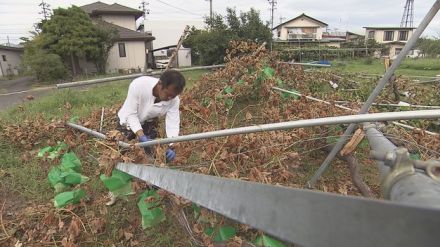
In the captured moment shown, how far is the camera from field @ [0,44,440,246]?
8.80 feet

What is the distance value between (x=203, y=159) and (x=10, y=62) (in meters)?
37.8

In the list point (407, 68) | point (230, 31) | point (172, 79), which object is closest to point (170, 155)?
point (172, 79)

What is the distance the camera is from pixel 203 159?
277 cm

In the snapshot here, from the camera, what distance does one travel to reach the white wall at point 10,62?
105 ft

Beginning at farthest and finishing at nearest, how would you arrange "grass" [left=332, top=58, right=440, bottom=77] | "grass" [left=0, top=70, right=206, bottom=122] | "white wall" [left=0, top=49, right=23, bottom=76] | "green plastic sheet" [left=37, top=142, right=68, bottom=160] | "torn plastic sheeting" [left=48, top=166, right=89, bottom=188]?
"white wall" [left=0, top=49, right=23, bottom=76]
"grass" [left=332, top=58, right=440, bottom=77]
"grass" [left=0, top=70, right=206, bottom=122]
"green plastic sheet" [left=37, top=142, right=68, bottom=160]
"torn plastic sheeting" [left=48, top=166, right=89, bottom=188]

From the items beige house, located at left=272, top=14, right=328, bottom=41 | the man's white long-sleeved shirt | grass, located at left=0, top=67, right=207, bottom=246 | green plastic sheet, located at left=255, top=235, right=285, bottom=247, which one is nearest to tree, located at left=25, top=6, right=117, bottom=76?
grass, located at left=0, top=67, right=207, bottom=246

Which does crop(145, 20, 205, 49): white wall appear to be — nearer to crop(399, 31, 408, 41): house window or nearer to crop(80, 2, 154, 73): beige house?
crop(80, 2, 154, 73): beige house

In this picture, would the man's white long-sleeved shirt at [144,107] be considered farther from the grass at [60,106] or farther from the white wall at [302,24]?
the white wall at [302,24]

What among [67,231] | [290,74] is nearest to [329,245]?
[67,231]

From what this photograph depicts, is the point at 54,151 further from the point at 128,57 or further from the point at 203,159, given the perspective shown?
the point at 128,57

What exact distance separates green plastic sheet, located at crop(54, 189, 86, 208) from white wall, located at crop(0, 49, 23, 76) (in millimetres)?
34285

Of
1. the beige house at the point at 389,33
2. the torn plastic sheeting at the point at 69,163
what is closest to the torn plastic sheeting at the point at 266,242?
the torn plastic sheeting at the point at 69,163

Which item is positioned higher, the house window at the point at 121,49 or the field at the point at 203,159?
the house window at the point at 121,49

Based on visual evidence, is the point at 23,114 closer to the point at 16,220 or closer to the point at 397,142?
the point at 16,220
